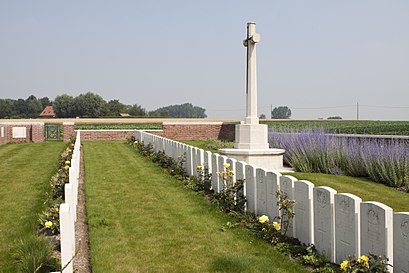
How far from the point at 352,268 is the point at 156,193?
493 cm

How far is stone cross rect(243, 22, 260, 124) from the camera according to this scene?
38.5 ft

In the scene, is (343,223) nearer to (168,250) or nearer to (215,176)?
(168,250)

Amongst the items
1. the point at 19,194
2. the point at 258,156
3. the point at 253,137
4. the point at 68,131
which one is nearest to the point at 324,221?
the point at 19,194

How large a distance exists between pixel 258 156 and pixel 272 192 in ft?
18.6

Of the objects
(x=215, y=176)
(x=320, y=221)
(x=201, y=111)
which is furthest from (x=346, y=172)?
(x=201, y=111)

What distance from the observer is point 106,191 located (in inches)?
329

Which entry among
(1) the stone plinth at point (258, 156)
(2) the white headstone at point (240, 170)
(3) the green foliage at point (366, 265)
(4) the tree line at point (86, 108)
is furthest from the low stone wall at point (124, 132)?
(4) the tree line at point (86, 108)

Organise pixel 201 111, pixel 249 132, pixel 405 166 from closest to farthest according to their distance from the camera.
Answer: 1. pixel 405 166
2. pixel 249 132
3. pixel 201 111

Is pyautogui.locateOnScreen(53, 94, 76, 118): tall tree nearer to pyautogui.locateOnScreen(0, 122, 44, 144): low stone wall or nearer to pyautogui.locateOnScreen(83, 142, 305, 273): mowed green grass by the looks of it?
pyautogui.locateOnScreen(0, 122, 44, 144): low stone wall

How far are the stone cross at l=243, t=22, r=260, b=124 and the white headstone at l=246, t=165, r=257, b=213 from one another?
5464mm

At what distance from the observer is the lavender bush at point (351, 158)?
9133mm

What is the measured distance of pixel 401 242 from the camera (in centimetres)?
349

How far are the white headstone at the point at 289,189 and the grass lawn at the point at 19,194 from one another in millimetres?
2807

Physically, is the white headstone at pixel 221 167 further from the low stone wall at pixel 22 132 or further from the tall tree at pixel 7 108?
the tall tree at pixel 7 108
